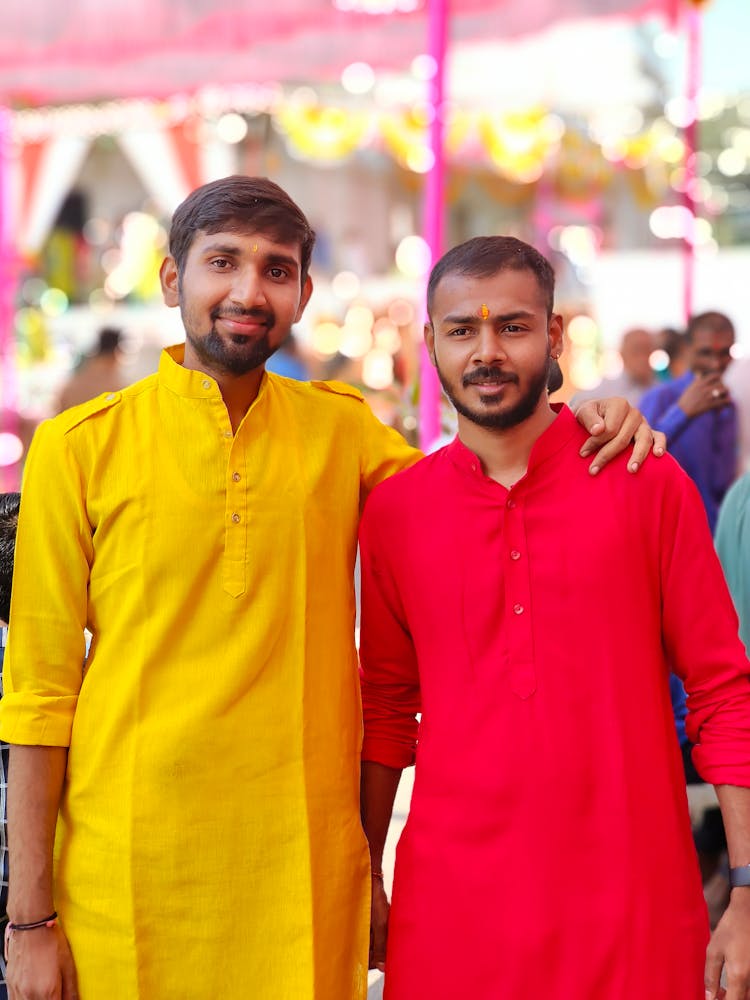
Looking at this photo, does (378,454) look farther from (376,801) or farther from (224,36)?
(224,36)

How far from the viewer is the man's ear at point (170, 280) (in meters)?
1.61

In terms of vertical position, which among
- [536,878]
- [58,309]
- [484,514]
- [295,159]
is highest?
[295,159]

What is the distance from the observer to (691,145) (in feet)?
19.8

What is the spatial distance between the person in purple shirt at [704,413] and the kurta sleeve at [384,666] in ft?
8.44

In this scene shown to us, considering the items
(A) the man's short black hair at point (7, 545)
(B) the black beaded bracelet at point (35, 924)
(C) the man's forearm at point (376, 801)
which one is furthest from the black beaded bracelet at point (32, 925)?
(A) the man's short black hair at point (7, 545)

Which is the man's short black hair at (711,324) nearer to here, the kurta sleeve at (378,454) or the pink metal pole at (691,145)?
the pink metal pole at (691,145)

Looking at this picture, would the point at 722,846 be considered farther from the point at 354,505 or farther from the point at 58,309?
the point at 58,309

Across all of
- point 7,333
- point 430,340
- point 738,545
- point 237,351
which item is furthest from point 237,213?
point 7,333

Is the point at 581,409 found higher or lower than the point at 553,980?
higher

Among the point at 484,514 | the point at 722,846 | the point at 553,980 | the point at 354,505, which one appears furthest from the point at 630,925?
the point at 722,846

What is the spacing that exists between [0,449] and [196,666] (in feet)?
17.6

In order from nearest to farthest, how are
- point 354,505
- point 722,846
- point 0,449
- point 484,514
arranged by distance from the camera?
point 484,514
point 354,505
point 722,846
point 0,449

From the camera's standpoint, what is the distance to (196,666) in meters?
1.50

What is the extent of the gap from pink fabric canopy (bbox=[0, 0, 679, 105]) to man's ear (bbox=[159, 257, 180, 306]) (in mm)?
3054
